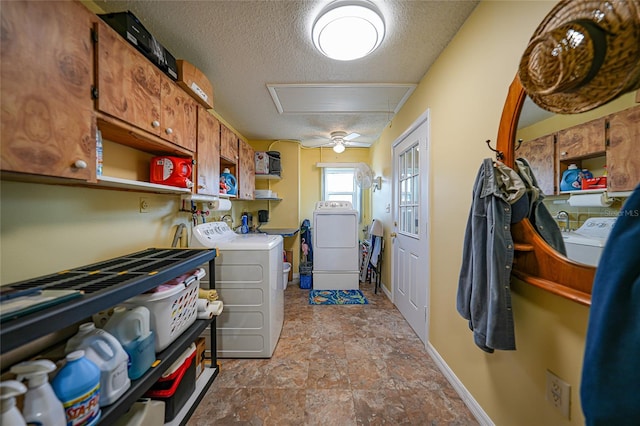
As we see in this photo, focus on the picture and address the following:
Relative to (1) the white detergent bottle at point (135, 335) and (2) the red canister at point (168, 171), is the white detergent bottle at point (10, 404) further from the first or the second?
(2) the red canister at point (168, 171)

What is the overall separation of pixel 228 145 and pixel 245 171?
0.63m

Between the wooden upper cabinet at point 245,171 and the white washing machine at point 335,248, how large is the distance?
3.42ft

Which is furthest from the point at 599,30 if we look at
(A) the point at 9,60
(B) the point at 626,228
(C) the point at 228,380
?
(C) the point at 228,380

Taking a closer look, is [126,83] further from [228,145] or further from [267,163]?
[267,163]

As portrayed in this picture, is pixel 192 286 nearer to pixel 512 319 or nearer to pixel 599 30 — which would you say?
pixel 512 319

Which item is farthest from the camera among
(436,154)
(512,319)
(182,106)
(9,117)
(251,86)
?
(251,86)

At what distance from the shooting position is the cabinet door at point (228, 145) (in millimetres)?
2289

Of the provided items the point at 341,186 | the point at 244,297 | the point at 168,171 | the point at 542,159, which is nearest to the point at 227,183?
the point at 168,171

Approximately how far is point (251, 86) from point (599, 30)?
218 centimetres

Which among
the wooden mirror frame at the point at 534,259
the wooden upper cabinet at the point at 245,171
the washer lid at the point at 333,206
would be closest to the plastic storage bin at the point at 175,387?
the wooden mirror frame at the point at 534,259

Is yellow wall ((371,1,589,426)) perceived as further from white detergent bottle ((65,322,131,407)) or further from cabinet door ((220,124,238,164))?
cabinet door ((220,124,238,164))

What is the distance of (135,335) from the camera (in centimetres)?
100

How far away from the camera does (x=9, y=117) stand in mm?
684

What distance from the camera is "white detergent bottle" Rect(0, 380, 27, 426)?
59 centimetres
